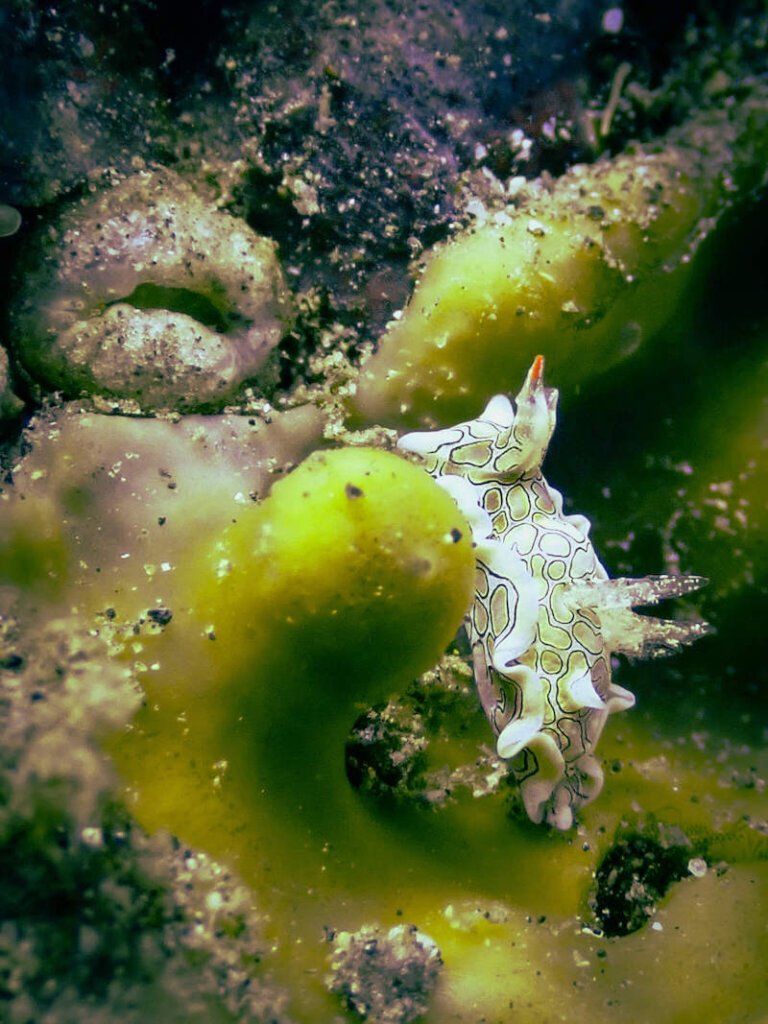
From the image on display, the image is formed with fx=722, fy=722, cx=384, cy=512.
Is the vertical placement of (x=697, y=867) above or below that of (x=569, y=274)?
below

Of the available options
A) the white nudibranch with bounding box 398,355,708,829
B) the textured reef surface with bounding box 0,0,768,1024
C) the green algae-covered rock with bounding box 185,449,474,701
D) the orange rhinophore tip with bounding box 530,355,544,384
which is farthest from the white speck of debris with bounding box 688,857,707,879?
the orange rhinophore tip with bounding box 530,355,544,384

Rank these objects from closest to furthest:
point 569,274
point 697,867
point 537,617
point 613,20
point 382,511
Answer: point 382,511
point 537,617
point 697,867
point 569,274
point 613,20

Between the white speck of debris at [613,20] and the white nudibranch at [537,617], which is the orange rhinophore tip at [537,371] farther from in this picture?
the white speck of debris at [613,20]

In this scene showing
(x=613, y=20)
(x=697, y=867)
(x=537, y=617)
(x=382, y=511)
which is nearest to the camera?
(x=382, y=511)

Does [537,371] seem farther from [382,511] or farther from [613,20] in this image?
[613,20]

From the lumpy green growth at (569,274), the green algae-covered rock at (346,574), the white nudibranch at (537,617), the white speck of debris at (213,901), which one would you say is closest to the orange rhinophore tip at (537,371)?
the white nudibranch at (537,617)

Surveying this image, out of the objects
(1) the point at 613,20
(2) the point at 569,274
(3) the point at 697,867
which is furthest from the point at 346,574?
(1) the point at 613,20

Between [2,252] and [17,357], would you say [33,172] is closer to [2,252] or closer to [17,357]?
[2,252]
